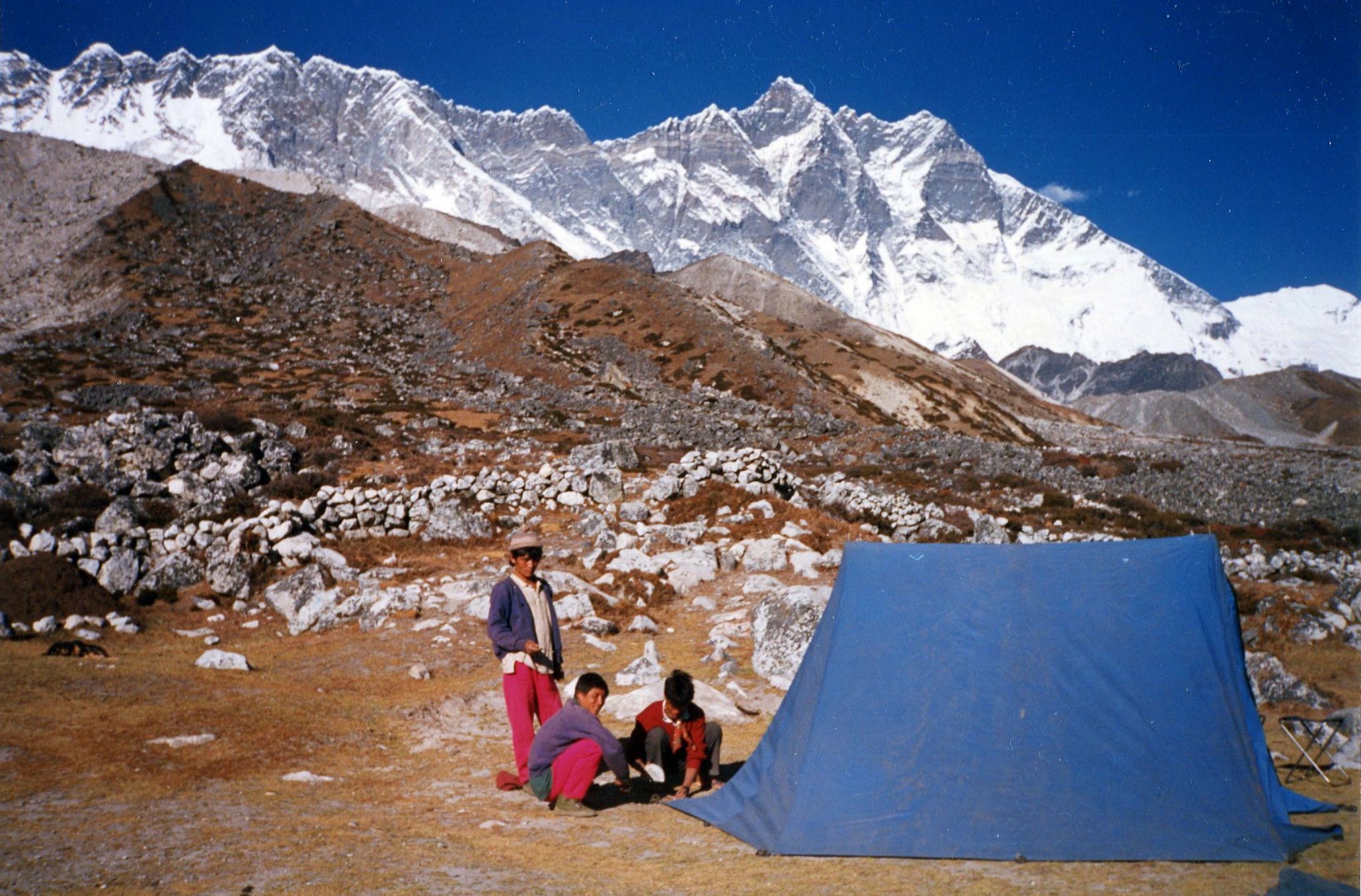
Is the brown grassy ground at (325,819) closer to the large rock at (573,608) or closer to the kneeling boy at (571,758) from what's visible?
the kneeling boy at (571,758)

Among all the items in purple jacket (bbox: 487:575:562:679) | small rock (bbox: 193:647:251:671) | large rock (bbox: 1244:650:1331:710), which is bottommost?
small rock (bbox: 193:647:251:671)

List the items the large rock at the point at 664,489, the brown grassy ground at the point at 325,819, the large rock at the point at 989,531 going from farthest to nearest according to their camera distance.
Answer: the large rock at the point at 664,489, the large rock at the point at 989,531, the brown grassy ground at the point at 325,819

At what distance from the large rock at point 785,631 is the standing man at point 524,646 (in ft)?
14.2

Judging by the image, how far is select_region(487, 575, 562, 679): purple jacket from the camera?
7.43m

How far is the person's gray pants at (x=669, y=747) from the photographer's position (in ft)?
24.9

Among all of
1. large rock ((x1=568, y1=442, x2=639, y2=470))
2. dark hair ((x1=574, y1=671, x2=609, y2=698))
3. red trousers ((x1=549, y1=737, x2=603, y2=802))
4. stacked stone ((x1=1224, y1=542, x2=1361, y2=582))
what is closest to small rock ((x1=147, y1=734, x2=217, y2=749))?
red trousers ((x1=549, y1=737, x2=603, y2=802))

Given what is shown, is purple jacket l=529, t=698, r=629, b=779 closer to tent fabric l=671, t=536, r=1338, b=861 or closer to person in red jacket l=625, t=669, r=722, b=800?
person in red jacket l=625, t=669, r=722, b=800

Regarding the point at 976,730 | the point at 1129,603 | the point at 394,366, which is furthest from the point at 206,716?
the point at 394,366

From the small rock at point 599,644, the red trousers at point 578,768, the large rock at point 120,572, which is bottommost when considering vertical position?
the large rock at point 120,572

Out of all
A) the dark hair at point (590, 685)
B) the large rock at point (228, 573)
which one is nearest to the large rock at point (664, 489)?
the large rock at point (228, 573)

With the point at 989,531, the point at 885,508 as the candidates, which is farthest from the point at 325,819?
the point at 885,508

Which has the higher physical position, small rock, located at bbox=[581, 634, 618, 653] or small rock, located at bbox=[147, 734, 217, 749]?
small rock, located at bbox=[581, 634, 618, 653]

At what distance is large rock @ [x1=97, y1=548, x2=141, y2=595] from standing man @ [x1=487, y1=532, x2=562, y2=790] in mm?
10652

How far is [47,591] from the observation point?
1337cm
